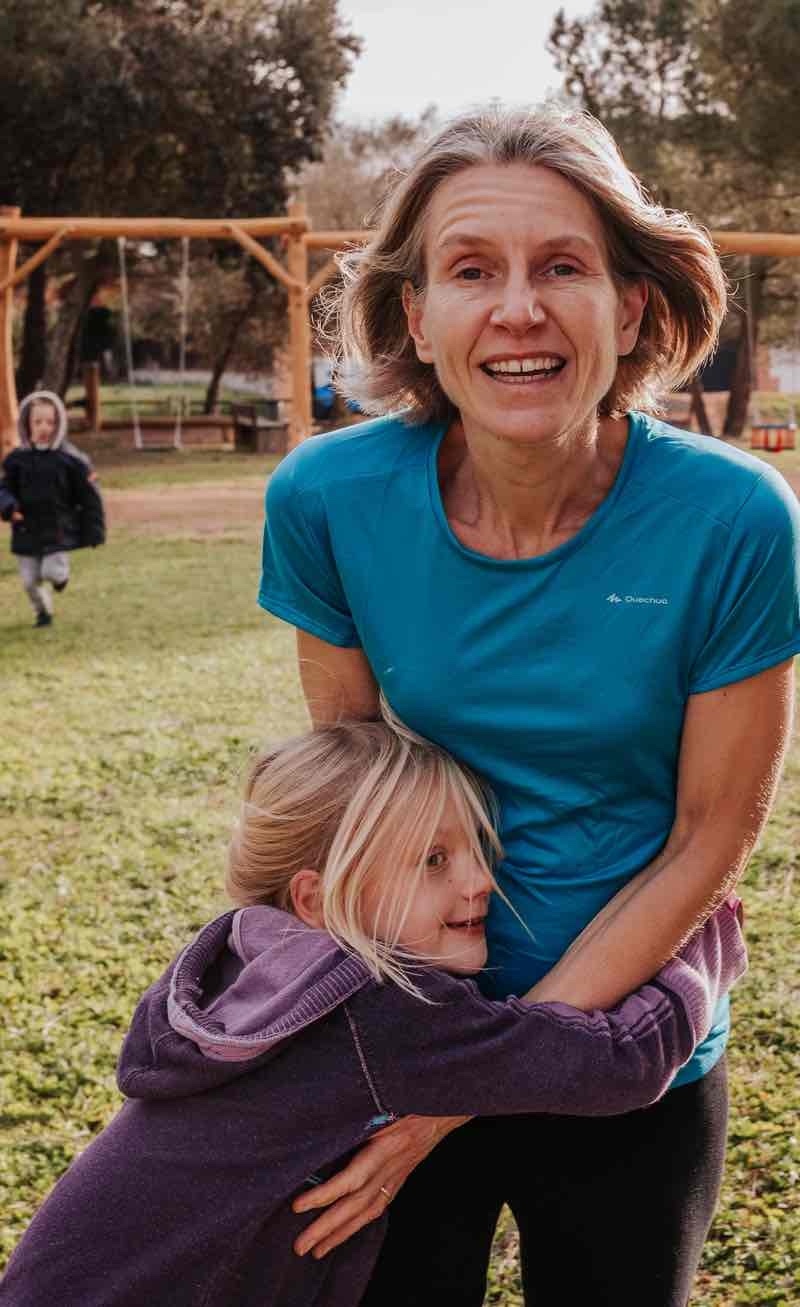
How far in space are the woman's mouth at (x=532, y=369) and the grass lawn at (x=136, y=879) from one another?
2.50ft

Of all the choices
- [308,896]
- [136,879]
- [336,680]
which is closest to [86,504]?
[136,879]

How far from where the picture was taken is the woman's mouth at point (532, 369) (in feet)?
5.00

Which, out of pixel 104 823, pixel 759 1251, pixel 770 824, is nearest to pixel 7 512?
pixel 104 823

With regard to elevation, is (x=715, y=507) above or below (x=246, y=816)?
above

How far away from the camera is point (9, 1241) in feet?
8.96

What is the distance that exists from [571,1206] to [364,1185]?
26 centimetres

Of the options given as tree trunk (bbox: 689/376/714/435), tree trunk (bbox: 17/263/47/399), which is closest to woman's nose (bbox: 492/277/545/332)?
tree trunk (bbox: 689/376/714/435)

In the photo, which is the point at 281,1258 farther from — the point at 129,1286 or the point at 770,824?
the point at 770,824

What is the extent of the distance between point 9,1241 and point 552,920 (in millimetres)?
1681

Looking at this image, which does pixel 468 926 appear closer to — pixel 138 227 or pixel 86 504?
pixel 86 504

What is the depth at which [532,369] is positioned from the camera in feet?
5.00

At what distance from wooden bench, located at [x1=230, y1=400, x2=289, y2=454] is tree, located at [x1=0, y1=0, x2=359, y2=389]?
310cm

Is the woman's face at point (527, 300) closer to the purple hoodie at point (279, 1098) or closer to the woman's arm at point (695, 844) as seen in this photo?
the woman's arm at point (695, 844)

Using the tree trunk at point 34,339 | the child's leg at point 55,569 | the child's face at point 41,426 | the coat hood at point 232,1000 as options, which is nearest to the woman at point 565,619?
the coat hood at point 232,1000
